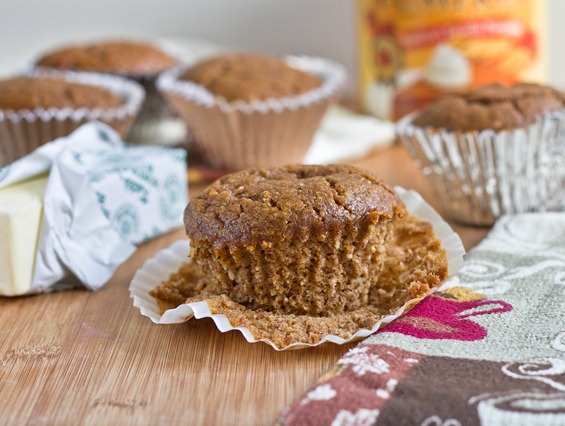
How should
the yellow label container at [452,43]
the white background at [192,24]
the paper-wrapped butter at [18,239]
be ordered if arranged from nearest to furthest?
1. the paper-wrapped butter at [18,239]
2. the yellow label container at [452,43]
3. the white background at [192,24]

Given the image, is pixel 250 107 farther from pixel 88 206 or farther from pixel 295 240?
pixel 295 240

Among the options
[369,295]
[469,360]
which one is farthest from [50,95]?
[469,360]

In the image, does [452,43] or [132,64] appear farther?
[132,64]

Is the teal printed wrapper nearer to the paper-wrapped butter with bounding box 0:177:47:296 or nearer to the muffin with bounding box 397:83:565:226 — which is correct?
the paper-wrapped butter with bounding box 0:177:47:296

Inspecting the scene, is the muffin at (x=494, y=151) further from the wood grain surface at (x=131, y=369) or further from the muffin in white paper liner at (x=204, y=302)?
the wood grain surface at (x=131, y=369)

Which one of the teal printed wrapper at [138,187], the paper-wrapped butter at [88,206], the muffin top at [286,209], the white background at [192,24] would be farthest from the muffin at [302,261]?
the white background at [192,24]

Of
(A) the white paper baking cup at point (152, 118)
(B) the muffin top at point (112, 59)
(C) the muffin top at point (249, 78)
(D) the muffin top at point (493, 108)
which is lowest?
(A) the white paper baking cup at point (152, 118)

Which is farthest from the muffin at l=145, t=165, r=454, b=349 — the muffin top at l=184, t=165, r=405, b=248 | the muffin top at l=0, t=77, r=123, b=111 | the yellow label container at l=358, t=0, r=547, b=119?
the yellow label container at l=358, t=0, r=547, b=119
